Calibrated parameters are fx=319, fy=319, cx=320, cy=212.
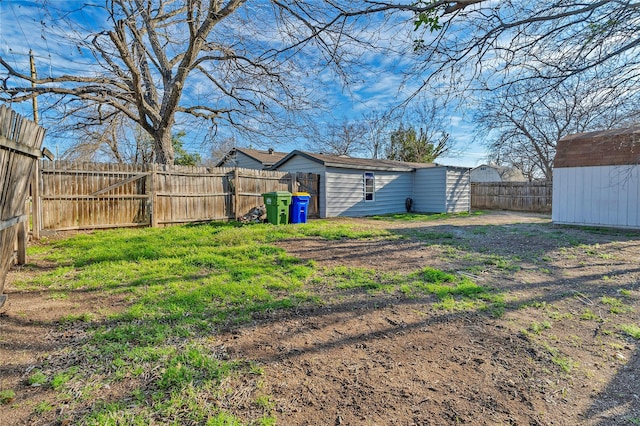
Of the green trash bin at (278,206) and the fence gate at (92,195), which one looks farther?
the green trash bin at (278,206)

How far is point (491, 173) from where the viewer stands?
1677 inches

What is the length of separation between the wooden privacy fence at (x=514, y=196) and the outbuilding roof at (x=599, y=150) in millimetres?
8384

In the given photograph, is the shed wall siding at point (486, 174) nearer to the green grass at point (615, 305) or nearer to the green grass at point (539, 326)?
the green grass at point (615, 305)

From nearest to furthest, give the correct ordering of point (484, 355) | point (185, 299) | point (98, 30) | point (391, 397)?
1. point (391, 397)
2. point (484, 355)
3. point (185, 299)
4. point (98, 30)

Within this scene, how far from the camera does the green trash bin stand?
983 centimetres

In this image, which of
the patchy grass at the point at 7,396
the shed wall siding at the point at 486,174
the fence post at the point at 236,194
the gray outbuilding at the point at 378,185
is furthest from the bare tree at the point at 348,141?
the patchy grass at the point at 7,396

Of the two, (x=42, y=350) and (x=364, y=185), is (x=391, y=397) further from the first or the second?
(x=364, y=185)

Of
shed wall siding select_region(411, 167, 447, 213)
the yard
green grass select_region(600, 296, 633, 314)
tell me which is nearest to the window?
→ shed wall siding select_region(411, 167, 447, 213)

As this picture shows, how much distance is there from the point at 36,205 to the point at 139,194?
2270 mm

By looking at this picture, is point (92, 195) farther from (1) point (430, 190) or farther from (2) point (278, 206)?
(1) point (430, 190)

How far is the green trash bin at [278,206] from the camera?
983 centimetres

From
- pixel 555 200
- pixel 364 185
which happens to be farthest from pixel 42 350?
pixel 555 200

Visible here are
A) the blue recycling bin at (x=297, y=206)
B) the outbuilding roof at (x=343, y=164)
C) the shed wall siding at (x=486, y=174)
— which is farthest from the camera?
the shed wall siding at (x=486, y=174)

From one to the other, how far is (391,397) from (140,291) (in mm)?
3175
